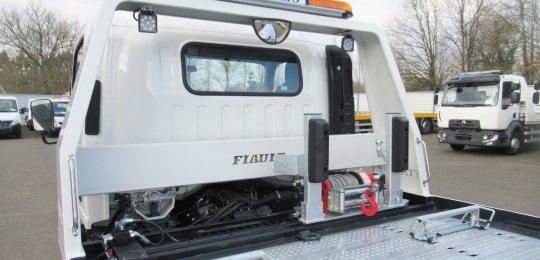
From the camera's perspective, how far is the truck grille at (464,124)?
12915 millimetres

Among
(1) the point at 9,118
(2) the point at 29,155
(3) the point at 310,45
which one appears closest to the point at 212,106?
(3) the point at 310,45

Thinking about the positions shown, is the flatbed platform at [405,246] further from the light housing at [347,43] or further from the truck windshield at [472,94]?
the truck windshield at [472,94]

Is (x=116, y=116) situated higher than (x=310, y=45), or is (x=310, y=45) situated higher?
(x=310, y=45)

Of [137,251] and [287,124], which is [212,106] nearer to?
[287,124]

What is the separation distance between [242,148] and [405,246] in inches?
42.1

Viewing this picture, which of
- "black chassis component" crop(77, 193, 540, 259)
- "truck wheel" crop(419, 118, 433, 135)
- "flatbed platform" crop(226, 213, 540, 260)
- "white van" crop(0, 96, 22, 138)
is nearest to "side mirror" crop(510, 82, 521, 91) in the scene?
"truck wheel" crop(419, 118, 433, 135)

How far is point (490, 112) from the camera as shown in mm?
12578

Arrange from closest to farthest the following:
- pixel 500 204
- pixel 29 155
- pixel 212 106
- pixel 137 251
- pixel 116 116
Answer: pixel 137 251
pixel 116 116
pixel 212 106
pixel 500 204
pixel 29 155

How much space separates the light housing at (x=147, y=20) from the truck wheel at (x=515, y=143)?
1345cm

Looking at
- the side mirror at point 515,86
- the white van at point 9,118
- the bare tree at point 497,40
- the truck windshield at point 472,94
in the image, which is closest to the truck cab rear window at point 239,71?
the truck windshield at point 472,94

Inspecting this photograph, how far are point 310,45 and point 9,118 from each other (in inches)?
809

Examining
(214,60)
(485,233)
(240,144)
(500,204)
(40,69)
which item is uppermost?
(40,69)

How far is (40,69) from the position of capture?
31797 mm

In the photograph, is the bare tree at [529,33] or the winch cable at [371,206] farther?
the bare tree at [529,33]
